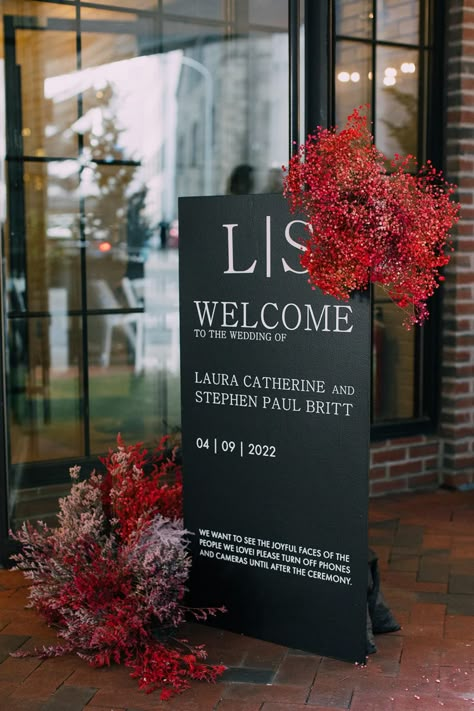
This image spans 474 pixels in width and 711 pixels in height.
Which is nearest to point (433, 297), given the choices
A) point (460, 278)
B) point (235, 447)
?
point (460, 278)

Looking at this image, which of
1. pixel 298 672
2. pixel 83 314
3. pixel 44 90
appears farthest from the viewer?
pixel 83 314

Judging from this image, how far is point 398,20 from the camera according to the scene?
4895 mm

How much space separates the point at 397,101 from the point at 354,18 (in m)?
0.48

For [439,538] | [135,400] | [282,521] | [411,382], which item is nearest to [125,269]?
[135,400]

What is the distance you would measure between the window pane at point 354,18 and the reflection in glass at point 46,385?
1.96 m

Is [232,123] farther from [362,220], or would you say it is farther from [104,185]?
[362,220]

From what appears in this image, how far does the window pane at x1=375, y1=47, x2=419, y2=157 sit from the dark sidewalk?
231 cm

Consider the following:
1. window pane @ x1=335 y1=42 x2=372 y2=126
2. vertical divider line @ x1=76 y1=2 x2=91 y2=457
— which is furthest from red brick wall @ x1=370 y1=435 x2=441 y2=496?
window pane @ x1=335 y1=42 x2=372 y2=126

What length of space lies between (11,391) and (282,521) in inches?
91.9

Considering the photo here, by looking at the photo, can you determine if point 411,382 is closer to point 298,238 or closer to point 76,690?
point 298,238

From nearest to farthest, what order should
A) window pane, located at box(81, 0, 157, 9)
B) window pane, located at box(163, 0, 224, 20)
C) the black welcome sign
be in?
the black welcome sign → window pane, located at box(81, 0, 157, 9) → window pane, located at box(163, 0, 224, 20)

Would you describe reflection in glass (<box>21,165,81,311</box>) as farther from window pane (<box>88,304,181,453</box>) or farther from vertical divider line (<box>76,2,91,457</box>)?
window pane (<box>88,304,181,453</box>)

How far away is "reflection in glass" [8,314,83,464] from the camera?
458 centimetres

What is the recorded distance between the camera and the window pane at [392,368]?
16.6ft
